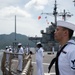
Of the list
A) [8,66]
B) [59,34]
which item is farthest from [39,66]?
[59,34]

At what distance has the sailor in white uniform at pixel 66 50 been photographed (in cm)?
379

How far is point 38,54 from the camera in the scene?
47.1 ft

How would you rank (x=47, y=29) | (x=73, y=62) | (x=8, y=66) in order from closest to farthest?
(x=73, y=62) → (x=8, y=66) → (x=47, y=29)

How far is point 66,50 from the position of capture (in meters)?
3.83

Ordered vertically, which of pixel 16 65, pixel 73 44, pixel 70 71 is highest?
pixel 73 44

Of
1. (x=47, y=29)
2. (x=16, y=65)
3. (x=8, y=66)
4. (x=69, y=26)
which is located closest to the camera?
(x=69, y=26)

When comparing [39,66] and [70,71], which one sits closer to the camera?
[70,71]

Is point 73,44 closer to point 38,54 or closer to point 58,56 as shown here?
point 58,56

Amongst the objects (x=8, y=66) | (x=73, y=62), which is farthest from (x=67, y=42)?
(x=8, y=66)

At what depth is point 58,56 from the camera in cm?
390

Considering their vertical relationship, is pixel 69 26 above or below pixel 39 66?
above

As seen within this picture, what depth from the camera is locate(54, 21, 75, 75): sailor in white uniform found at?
379 cm

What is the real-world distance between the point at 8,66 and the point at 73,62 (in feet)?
38.6

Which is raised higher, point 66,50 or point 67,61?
point 66,50
